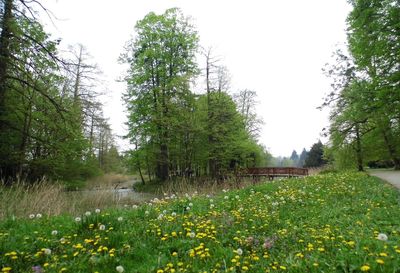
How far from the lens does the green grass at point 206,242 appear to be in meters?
3.02

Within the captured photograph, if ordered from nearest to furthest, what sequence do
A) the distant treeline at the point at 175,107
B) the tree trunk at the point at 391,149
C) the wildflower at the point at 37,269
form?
the wildflower at the point at 37,269, the distant treeline at the point at 175,107, the tree trunk at the point at 391,149

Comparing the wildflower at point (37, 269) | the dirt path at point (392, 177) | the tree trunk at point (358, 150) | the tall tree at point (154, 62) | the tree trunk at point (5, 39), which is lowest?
the wildflower at point (37, 269)

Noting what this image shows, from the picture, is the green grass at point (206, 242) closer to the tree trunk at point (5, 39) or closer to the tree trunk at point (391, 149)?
the tree trunk at point (5, 39)

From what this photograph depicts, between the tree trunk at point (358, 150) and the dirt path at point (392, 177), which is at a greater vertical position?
the tree trunk at point (358, 150)

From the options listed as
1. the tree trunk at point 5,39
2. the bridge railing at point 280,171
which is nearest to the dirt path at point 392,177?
the bridge railing at point 280,171

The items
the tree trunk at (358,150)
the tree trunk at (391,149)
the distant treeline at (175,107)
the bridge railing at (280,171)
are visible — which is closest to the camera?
the distant treeline at (175,107)

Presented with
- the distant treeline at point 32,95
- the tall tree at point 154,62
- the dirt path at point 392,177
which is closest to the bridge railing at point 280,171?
the dirt path at point 392,177

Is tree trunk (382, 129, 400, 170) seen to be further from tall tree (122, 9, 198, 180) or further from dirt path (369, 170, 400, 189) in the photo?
tall tree (122, 9, 198, 180)

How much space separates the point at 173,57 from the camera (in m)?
25.0

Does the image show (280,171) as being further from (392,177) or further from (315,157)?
(315,157)

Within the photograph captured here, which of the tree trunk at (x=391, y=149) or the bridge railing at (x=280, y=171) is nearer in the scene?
the tree trunk at (x=391, y=149)

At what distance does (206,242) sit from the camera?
3.93 m

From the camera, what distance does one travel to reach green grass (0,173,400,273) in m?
3.02

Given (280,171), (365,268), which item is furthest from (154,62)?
(365,268)
